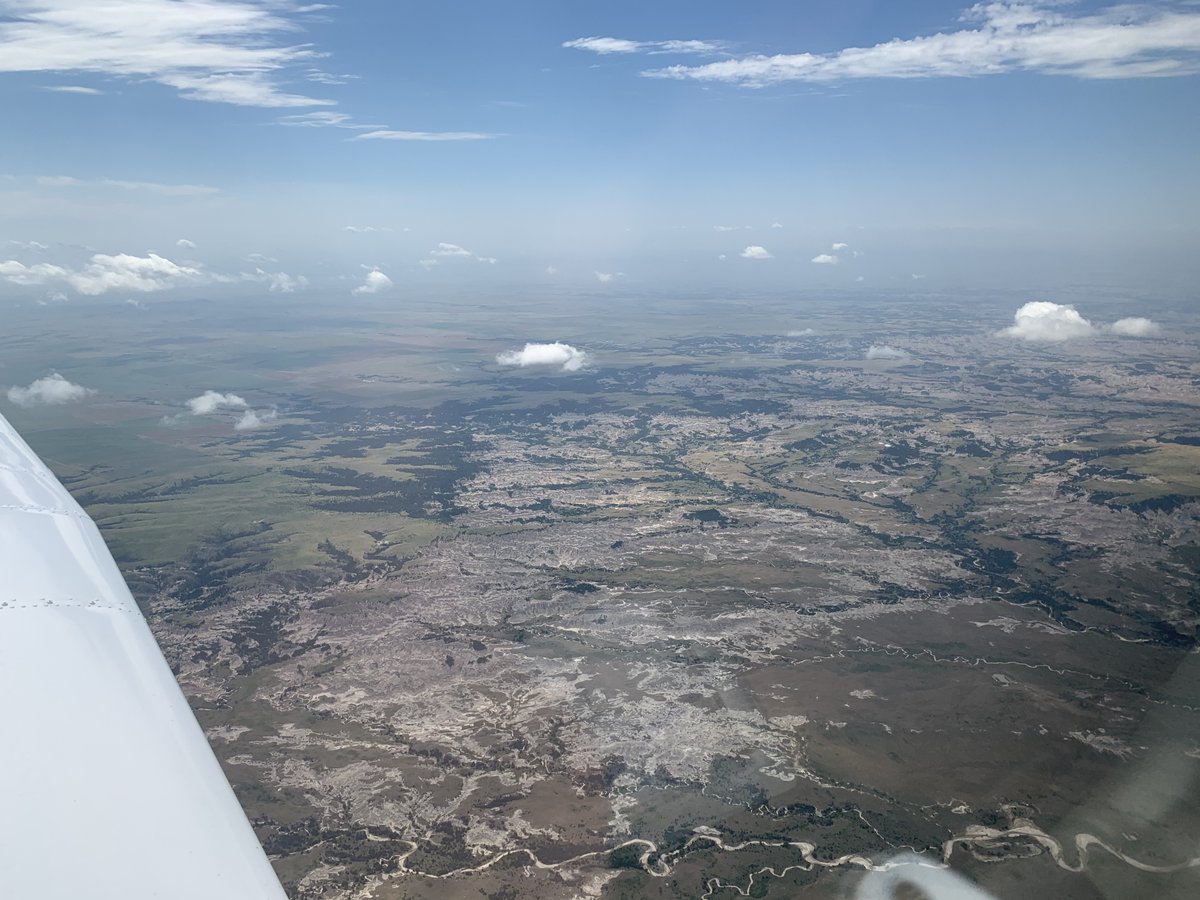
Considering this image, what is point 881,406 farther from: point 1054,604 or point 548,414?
point 1054,604

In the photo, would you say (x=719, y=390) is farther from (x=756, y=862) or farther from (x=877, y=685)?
(x=756, y=862)

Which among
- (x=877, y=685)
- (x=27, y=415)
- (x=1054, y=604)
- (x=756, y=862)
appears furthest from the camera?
(x=27, y=415)

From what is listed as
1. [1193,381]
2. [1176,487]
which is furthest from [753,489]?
[1193,381]

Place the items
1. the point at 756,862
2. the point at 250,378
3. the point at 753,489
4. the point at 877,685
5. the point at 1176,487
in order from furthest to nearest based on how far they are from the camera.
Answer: the point at 250,378
the point at 753,489
the point at 1176,487
the point at 877,685
the point at 756,862

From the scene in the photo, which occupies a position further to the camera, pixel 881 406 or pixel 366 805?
pixel 881 406

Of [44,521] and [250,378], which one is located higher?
[44,521]

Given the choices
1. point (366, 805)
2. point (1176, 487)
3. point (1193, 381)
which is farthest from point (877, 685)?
point (1193, 381)
